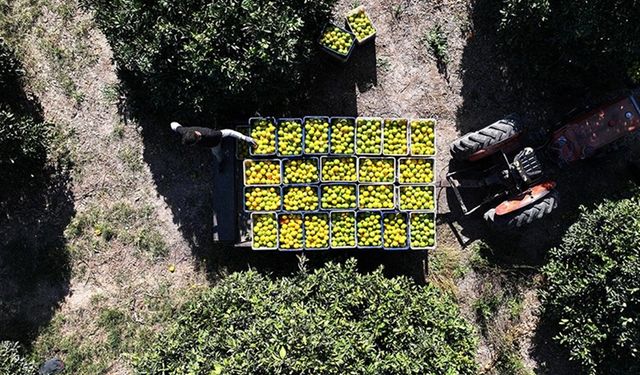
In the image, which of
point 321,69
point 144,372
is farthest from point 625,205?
point 144,372

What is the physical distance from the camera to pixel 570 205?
12.2 m

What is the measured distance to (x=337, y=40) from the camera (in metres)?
11.5

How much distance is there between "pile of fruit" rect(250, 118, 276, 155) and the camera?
11055mm

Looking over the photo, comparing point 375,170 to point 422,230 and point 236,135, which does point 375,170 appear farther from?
→ point 236,135

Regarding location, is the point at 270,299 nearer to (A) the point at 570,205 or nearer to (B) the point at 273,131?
(B) the point at 273,131

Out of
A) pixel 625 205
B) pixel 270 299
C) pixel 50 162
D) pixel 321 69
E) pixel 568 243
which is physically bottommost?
pixel 270 299

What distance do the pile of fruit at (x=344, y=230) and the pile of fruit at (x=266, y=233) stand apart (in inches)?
45.5

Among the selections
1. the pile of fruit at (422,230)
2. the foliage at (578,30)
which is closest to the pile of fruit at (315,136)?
the pile of fruit at (422,230)

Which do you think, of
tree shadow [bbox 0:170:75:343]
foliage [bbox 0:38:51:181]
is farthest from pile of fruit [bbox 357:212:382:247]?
foliage [bbox 0:38:51:181]

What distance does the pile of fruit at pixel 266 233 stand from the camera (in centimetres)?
1112

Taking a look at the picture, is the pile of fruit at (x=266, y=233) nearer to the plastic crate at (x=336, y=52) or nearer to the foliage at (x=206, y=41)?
the foliage at (x=206, y=41)

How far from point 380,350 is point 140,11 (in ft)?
24.5

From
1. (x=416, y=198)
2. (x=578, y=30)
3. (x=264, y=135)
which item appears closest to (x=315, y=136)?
(x=264, y=135)

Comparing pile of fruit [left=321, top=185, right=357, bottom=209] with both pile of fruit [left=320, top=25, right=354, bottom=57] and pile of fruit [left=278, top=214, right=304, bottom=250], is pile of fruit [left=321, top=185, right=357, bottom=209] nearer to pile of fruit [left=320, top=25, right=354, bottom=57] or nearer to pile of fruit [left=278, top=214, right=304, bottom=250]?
pile of fruit [left=278, top=214, right=304, bottom=250]
